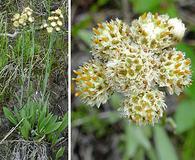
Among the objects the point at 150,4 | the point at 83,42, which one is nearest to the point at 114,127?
the point at 83,42

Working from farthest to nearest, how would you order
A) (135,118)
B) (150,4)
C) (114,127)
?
(114,127), (150,4), (135,118)

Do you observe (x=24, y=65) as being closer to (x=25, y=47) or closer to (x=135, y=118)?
(x=25, y=47)

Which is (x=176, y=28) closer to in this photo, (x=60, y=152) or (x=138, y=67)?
(x=138, y=67)

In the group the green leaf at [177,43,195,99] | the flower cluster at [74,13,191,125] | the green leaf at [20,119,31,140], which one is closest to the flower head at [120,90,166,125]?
the flower cluster at [74,13,191,125]

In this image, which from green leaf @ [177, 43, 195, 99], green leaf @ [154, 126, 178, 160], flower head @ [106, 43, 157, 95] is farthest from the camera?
green leaf @ [154, 126, 178, 160]

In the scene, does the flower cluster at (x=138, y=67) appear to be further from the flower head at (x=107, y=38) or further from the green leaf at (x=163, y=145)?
the green leaf at (x=163, y=145)

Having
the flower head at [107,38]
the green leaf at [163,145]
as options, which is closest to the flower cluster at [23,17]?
the flower head at [107,38]

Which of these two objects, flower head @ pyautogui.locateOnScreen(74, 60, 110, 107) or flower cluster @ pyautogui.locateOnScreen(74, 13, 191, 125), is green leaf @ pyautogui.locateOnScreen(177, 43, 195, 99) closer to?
flower cluster @ pyautogui.locateOnScreen(74, 13, 191, 125)
